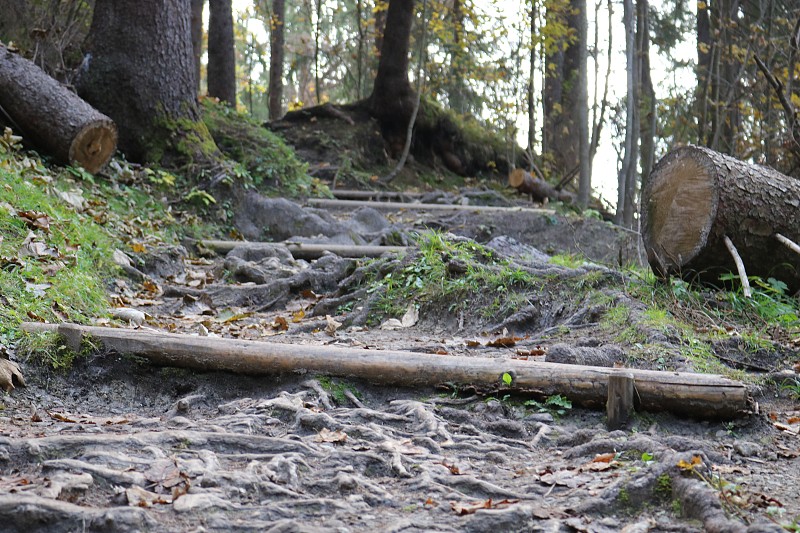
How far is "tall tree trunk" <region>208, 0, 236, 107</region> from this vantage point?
16.2 metres

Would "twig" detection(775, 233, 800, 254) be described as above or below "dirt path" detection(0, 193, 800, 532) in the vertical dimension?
above

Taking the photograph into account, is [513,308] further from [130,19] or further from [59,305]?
[130,19]

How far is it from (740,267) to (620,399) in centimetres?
258

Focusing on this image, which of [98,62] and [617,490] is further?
[98,62]

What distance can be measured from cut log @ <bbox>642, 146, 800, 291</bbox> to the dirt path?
4.72ft

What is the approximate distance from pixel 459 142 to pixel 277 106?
5.66 metres

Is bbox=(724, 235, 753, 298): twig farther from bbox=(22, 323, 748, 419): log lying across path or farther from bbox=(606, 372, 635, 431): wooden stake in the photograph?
bbox=(606, 372, 635, 431): wooden stake

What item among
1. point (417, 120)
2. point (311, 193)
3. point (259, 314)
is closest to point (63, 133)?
point (259, 314)

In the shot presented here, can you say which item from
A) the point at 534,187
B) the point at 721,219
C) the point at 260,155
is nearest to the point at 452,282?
the point at 721,219

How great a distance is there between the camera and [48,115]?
859cm

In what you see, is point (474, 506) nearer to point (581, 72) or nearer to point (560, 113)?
point (581, 72)

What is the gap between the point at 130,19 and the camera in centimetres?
1016

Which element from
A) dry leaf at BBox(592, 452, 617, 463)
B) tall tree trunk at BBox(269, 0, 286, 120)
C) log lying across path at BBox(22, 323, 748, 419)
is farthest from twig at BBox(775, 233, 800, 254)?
tall tree trunk at BBox(269, 0, 286, 120)

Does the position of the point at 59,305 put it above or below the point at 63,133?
below
